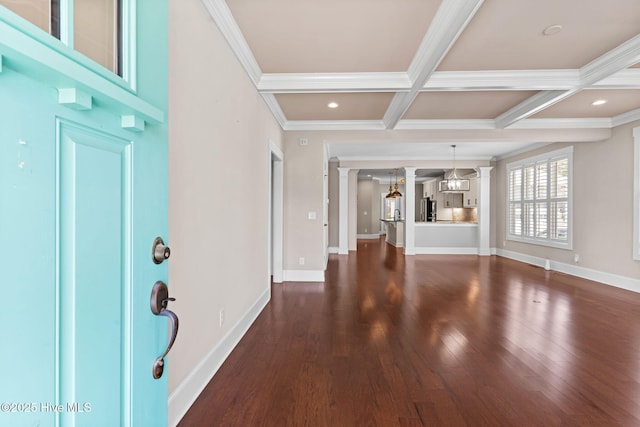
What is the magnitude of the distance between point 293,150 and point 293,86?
1.82 meters

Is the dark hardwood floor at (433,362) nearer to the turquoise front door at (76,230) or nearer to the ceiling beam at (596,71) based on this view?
the turquoise front door at (76,230)

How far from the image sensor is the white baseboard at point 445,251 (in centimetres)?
864

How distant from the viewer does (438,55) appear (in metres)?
2.73

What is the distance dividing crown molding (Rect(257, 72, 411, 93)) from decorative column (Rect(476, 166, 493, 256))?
6.01m

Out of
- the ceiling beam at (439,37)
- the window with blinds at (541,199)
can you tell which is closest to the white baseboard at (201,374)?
the ceiling beam at (439,37)

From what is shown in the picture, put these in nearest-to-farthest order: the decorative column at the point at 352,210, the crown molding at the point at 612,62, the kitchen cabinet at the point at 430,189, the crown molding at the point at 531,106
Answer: the crown molding at the point at 612,62
the crown molding at the point at 531,106
the decorative column at the point at 352,210
the kitchen cabinet at the point at 430,189

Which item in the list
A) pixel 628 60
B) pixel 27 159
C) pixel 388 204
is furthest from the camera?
pixel 388 204

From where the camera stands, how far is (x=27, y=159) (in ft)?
1.68

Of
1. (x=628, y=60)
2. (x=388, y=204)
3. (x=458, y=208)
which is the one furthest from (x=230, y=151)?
(x=388, y=204)

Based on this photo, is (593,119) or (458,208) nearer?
(593,119)

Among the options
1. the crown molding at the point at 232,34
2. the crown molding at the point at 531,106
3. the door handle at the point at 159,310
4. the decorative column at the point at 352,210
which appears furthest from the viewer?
the decorative column at the point at 352,210

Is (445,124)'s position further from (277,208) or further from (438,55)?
(277,208)

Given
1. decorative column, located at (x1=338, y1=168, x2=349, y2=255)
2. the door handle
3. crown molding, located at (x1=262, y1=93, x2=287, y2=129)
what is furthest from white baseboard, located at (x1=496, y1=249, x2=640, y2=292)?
the door handle

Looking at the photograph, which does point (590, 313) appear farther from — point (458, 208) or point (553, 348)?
point (458, 208)
